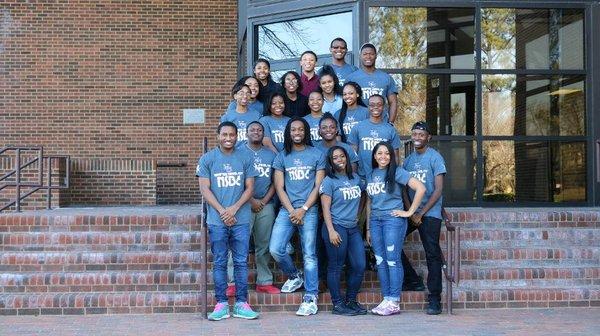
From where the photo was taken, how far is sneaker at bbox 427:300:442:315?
7.11 metres

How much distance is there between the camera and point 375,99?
292 inches

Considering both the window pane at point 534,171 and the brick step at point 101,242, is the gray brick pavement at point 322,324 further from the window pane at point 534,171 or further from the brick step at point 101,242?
the window pane at point 534,171

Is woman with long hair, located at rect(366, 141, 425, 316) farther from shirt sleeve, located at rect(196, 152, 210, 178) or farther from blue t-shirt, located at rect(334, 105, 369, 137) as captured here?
shirt sleeve, located at rect(196, 152, 210, 178)

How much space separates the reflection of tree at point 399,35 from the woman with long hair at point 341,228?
14.3 feet

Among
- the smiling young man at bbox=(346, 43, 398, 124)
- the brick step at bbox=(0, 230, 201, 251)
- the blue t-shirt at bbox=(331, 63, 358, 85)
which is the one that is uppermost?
the blue t-shirt at bbox=(331, 63, 358, 85)

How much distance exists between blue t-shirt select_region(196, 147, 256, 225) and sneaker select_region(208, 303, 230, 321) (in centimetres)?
74

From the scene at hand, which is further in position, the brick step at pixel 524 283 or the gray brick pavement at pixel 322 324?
the brick step at pixel 524 283

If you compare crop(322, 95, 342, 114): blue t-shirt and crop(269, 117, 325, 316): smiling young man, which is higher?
crop(322, 95, 342, 114): blue t-shirt

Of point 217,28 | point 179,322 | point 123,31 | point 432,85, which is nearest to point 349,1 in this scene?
point 432,85

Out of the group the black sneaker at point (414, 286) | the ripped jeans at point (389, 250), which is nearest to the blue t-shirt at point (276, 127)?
the ripped jeans at point (389, 250)

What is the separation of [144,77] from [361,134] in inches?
294

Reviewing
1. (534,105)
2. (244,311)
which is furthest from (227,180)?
(534,105)

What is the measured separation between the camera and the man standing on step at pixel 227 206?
6.86m

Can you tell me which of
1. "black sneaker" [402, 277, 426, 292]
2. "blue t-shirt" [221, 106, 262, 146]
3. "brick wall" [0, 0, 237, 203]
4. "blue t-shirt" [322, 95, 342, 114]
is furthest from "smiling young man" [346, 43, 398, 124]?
"brick wall" [0, 0, 237, 203]
